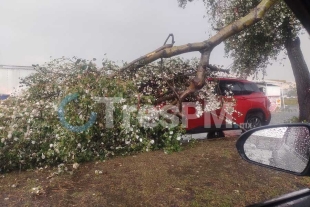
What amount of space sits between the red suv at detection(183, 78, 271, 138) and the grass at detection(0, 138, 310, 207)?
223 centimetres

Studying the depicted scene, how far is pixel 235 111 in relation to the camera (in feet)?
25.3

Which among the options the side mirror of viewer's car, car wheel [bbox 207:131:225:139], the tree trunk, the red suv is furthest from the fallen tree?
the side mirror of viewer's car

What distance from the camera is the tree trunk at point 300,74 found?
888 cm

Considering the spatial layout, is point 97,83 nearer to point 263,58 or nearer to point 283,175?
point 283,175

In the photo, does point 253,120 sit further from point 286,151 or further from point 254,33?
point 286,151

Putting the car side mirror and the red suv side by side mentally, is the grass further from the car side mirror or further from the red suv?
the red suv

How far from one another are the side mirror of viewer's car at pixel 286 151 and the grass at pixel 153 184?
4.53ft

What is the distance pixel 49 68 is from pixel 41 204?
11.5 feet

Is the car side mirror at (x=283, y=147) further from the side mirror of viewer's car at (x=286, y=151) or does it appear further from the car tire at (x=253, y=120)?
the car tire at (x=253, y=120)

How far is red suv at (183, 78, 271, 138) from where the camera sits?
738 cm

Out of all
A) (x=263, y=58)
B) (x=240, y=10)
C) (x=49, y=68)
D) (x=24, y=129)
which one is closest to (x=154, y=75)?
(x=49, y=68)

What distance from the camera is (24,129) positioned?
4.88 metres

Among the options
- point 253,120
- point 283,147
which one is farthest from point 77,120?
point 253,120

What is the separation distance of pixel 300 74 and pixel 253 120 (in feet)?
7.06
